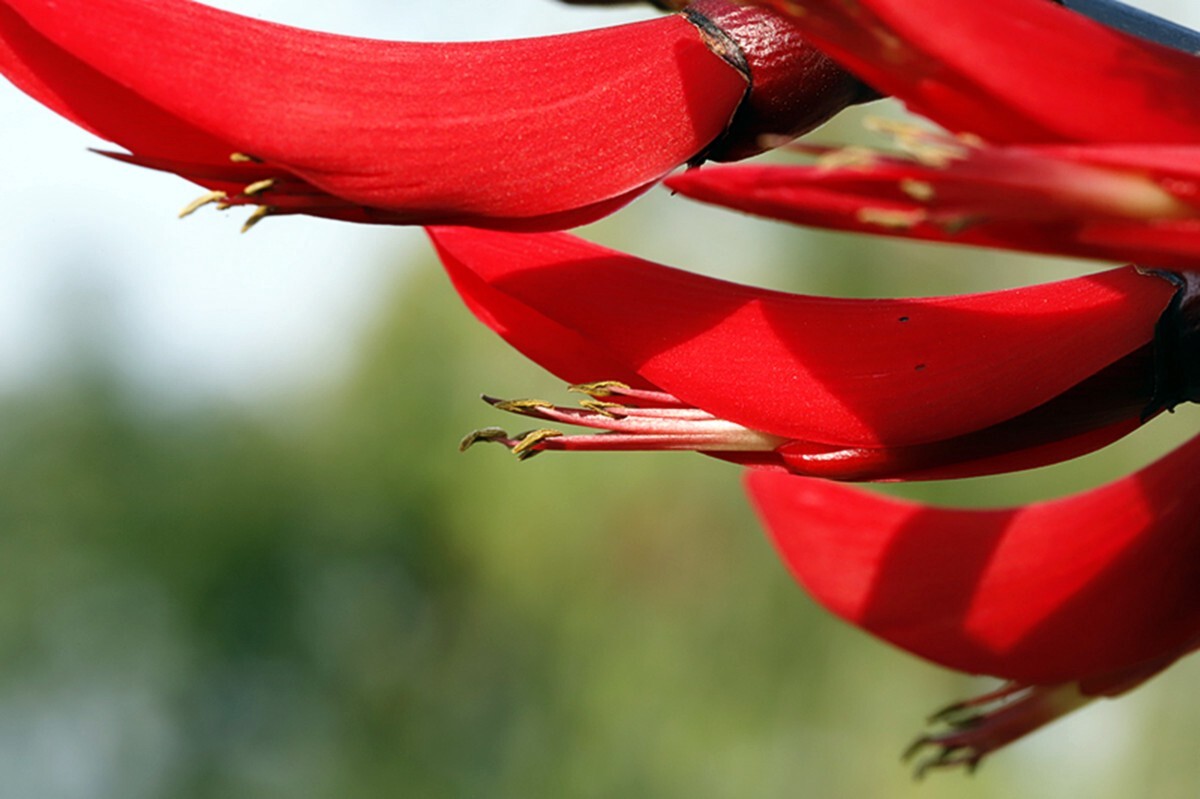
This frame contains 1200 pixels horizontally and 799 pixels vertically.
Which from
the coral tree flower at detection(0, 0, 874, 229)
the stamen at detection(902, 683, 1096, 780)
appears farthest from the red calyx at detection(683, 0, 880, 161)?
the stamen at detection(902, 683, 1096, 780)

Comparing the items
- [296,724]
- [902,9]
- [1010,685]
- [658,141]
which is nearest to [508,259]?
[658,141]

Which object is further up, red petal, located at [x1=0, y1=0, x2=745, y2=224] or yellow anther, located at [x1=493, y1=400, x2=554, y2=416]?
red petal, located at [x1=0, y1=0, x2=745, y2=224]

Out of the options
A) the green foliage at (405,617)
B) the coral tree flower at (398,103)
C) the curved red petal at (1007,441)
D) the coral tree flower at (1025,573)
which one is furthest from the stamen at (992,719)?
the green foliage at (405,617)

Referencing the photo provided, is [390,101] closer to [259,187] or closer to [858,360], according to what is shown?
[259,187]

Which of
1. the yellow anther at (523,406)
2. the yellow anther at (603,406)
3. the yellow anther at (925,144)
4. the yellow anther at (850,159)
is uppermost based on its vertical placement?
the yellow anther at (925,144)

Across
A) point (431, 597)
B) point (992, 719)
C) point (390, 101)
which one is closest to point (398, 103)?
point (390, 101)

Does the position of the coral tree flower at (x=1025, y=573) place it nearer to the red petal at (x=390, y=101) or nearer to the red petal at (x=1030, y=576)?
the red petal at (x=1030, y=576)

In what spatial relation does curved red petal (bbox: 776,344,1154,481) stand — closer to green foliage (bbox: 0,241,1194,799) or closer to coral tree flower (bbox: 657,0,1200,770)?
coral tree flower (bbox: 657,0,1200,770)
